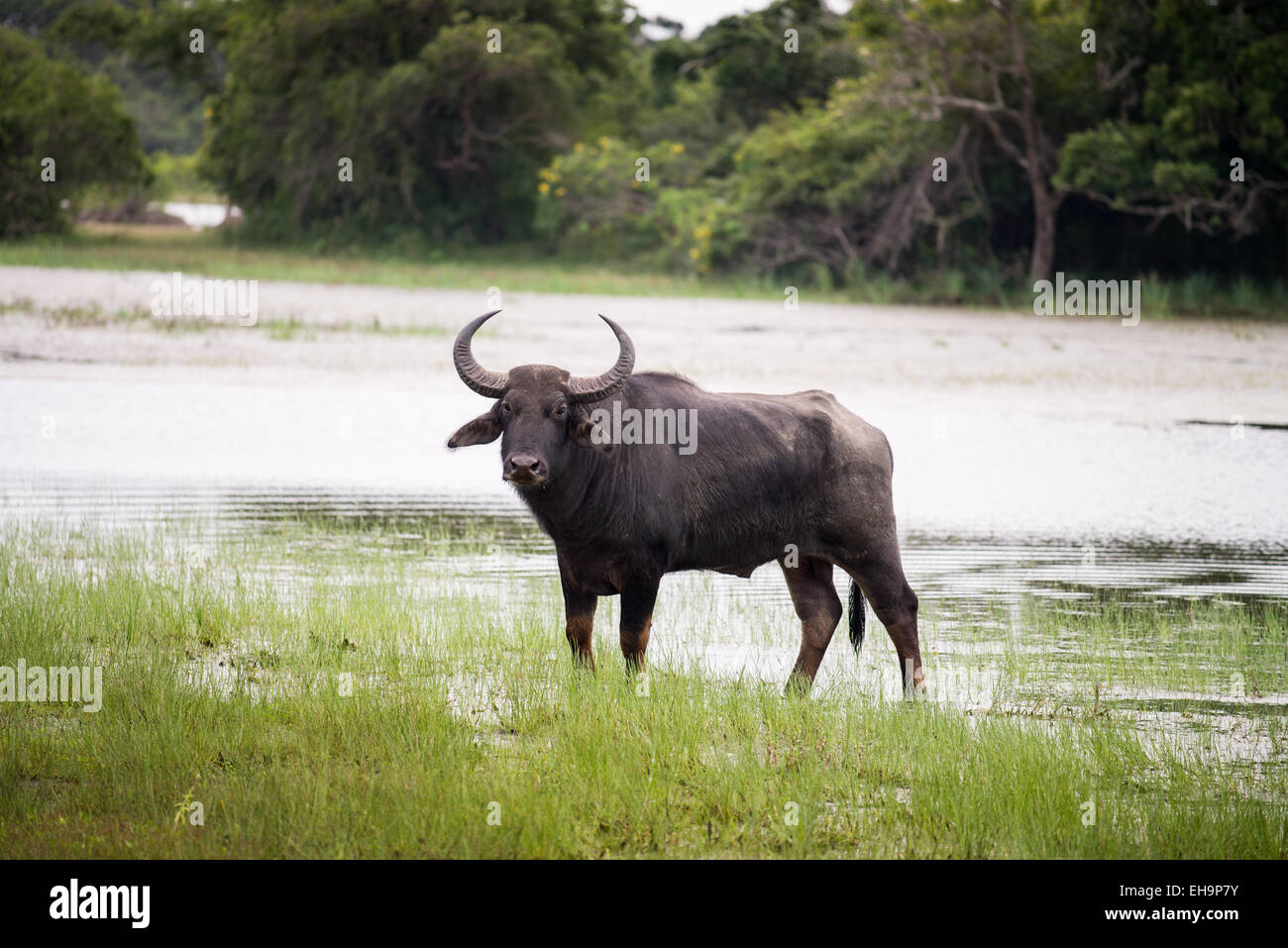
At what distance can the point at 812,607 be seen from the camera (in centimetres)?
735

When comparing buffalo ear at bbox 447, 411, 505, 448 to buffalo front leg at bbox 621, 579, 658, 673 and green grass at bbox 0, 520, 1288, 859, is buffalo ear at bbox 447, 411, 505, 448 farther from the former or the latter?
green grass at bbox 0, 520, 1288, 859

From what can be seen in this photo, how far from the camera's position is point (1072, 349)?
20.0m

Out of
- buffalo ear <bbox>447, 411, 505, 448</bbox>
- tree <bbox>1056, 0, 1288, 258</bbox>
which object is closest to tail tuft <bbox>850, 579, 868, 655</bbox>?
buffalo ear <bbox>447, 411, 505, 448</bbox>

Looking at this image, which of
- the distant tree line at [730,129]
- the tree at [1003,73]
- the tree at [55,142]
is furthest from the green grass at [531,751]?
the tree at [55,142]

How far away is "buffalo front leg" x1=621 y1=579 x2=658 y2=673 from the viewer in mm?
6719

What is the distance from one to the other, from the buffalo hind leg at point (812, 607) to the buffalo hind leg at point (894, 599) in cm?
23

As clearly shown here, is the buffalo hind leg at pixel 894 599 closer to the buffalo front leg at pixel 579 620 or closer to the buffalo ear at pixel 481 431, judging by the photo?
the buffalo front leg at pixel 579 620

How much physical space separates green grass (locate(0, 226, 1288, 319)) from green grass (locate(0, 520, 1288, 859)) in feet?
57.3

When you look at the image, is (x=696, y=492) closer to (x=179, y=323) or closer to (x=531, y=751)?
(x=531, y=751)

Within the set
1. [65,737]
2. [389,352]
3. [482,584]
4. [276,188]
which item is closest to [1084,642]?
[482,584]

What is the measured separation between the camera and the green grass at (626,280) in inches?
981

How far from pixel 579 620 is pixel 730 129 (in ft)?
102

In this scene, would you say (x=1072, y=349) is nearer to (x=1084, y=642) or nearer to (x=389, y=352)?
(x=389, y=352)
